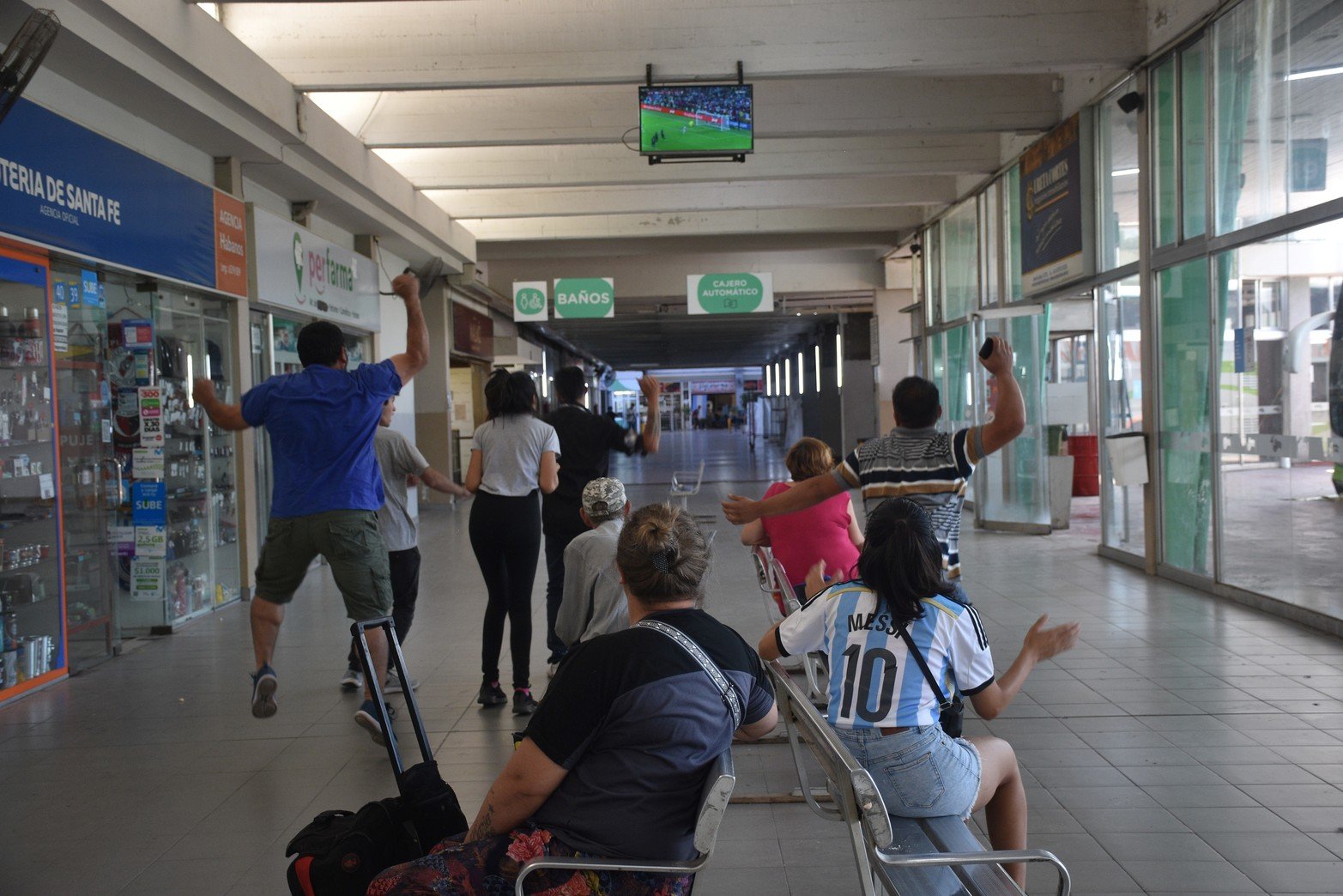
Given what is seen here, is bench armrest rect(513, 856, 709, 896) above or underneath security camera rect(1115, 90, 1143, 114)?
underneath

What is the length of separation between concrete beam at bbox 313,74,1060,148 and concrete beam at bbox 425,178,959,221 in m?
3.87

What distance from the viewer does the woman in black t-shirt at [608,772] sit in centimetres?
208

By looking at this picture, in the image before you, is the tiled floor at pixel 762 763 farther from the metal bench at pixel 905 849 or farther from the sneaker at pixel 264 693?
the metal bench at pixel 905 849

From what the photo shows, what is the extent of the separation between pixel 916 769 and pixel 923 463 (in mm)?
1299

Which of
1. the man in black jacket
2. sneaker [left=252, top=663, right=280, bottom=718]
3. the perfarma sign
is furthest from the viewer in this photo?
the perfarma sign

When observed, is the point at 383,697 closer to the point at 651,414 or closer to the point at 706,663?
the point at 706,663

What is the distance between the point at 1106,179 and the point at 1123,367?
5.66 ft

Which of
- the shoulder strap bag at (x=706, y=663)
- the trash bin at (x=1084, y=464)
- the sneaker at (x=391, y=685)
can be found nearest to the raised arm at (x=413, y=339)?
the sneaker at (x=391, y=685)

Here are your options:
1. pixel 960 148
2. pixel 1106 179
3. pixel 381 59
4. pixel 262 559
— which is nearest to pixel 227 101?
pixel 381 59

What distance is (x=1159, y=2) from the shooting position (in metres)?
8.07

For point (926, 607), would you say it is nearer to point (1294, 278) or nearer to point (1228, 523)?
point (1294, 278)

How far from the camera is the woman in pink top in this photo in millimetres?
4766

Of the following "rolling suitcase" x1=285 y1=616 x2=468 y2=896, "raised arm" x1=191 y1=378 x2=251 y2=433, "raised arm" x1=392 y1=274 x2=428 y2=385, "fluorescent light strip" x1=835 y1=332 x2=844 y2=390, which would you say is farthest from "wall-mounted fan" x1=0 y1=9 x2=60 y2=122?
"fluorescent light strip" x1=835 y1=332 x2=844 y2=390

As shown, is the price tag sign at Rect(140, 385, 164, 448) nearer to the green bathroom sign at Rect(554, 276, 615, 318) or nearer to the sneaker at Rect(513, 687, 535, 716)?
the sneaker at Rect(513, 687, 535, 716)
